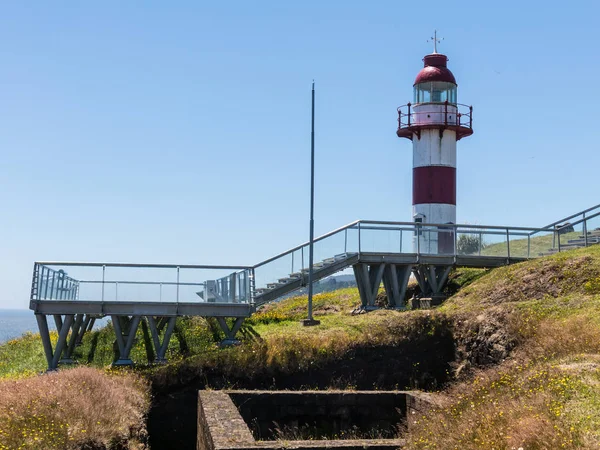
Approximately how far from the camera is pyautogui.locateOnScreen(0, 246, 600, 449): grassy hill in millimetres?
14219

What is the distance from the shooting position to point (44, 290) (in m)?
27.8

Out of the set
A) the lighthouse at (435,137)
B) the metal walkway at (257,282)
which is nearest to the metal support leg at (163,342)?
the metal walkway at (257,282)

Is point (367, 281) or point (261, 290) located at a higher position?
point (367, 281)

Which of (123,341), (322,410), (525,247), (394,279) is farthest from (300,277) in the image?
(322,410)

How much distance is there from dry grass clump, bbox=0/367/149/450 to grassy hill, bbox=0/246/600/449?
0.62 feet

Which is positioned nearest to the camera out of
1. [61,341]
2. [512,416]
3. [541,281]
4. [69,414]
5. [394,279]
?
[512,416]

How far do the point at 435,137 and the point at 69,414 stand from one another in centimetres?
2559

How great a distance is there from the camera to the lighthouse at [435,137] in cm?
3809

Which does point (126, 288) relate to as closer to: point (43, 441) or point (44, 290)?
point (44, 290)

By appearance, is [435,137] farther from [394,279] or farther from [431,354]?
[431,354]

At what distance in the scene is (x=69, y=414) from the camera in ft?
53.8

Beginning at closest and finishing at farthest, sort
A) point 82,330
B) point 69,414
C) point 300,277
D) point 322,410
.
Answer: point 69,414, point 322,410, point 300,277, point 82,330

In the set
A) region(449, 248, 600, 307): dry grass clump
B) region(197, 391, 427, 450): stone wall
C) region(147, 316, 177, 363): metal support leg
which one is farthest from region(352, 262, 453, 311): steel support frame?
region(197, 391, 427, 450): stone wall

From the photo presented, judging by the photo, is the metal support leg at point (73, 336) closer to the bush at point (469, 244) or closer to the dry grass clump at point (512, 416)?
the bush at point (469, 244)
